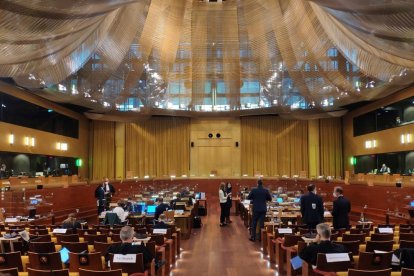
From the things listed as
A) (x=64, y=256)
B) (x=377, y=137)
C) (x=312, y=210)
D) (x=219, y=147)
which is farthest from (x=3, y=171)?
(x=377, y=137)

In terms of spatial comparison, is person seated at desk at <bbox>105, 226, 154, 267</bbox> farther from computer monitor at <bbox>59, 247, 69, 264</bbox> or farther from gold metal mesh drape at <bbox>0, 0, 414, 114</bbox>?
gold metal mesh drape at <bbox>0, 0, 414, 114</bbox>

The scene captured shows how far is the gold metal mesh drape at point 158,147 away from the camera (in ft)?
106

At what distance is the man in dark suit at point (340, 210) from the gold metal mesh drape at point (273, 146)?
2249cm

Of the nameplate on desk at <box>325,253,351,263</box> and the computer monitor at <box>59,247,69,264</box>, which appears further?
the computer monitor at <box>59,247,69,264</box>

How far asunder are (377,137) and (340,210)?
57.5 feet

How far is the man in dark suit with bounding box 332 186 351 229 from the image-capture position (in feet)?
31.4

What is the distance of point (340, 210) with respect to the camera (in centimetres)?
966

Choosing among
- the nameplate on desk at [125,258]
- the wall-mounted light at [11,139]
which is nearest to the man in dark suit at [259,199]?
the nameplate on desk at [125,258]

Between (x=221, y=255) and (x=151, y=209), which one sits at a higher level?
(x=151, y=209)

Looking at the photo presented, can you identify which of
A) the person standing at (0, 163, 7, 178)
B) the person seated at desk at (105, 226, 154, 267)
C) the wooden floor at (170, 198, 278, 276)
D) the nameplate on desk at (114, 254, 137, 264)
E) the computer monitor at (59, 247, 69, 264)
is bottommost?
the wooden floor at (170, 198, 278, 276)

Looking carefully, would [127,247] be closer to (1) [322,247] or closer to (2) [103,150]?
(1) [322,247]

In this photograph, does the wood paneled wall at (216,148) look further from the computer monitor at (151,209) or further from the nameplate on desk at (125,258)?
the nameplate on desk at (125,258)

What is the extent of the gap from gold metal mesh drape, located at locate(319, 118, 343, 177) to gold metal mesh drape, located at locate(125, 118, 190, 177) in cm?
1032

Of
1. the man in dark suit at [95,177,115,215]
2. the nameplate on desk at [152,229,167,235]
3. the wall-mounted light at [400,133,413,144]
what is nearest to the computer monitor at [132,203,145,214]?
the man in dark suit at [95,177,115,215]
